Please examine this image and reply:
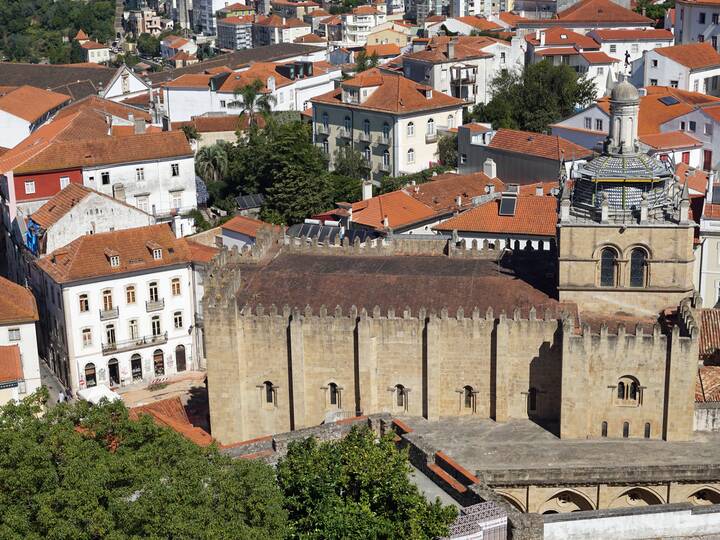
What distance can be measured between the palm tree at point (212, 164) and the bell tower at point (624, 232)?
189 ft

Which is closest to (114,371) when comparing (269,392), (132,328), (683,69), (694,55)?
(132,328)

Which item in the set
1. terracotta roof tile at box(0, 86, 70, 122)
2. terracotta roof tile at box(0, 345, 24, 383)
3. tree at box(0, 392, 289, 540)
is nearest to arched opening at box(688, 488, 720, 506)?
tree at box(0, 392, 289, 540)

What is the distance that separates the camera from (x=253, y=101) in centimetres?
12144

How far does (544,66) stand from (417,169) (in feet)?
56.6

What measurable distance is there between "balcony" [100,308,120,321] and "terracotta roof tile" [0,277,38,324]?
14.4 ft

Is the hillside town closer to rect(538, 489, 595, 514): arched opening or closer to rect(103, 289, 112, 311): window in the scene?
rect(538, 489, 595, 514): arched opening

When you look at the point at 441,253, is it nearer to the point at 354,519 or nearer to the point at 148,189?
the point at 354,519

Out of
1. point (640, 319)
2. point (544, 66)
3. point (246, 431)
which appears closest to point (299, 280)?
point (246, 431)

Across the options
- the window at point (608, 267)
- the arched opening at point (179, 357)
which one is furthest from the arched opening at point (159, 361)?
the window at point (608, 267)

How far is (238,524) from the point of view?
34156mm

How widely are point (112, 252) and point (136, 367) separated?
717 centimetres

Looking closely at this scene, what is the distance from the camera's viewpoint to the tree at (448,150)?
10275 cm

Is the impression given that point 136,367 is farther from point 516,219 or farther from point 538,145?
point 538,145

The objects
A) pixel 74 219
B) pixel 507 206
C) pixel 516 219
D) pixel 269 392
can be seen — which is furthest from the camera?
pixel 74 219
